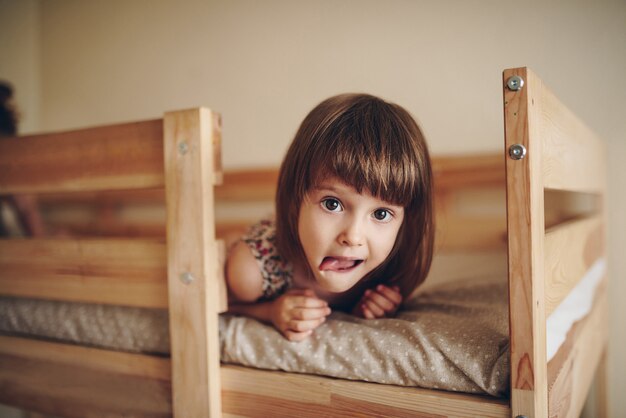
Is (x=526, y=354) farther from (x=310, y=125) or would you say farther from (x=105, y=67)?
(x=105, y=67)

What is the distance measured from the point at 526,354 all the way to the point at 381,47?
1.12 m

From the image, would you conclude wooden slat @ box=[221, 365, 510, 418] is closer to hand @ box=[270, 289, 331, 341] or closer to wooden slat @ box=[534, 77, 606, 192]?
hand @ box=[270, 289, 331, 341]

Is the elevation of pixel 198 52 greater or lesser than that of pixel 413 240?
greater

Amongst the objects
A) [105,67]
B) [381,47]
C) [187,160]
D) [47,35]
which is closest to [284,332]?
Answer: [187,160]

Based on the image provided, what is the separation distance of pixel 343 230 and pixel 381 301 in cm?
20

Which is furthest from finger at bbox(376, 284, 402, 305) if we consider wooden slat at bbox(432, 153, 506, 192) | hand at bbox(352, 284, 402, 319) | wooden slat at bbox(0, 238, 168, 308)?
wooden slat at bbox(432, 153, 506, 192)

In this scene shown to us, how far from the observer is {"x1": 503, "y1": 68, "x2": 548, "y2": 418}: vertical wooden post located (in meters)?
0.55

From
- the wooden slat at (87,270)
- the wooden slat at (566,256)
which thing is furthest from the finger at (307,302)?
the wooden slat at (566,256)

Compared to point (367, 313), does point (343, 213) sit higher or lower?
higher

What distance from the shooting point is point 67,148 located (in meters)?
0.86

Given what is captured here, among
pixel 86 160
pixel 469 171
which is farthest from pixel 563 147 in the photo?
pixel 86 160

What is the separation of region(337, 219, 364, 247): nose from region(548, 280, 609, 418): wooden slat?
305 mm

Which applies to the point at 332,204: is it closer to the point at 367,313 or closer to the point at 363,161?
the point at 363,161

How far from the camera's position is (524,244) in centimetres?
55
